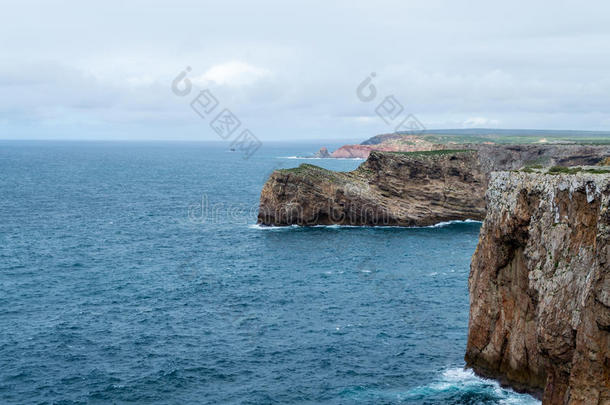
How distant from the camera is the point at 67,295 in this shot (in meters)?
69.3

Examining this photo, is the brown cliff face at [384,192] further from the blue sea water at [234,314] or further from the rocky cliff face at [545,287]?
the rocky cliff face at [545,287]

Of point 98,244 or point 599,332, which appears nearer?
point 599,332

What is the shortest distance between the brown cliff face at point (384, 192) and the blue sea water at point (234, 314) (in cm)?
452

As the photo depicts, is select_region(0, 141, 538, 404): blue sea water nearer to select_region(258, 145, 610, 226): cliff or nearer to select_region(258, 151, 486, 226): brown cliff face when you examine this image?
→ select_region(258, 151, 486, 226): brown cliff face

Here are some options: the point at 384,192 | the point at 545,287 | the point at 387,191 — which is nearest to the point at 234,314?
the point at 545,287

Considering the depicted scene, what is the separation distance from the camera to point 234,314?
211ft

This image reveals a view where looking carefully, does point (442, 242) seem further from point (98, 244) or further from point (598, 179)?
point (598, 179)

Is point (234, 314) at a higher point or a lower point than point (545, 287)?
lower

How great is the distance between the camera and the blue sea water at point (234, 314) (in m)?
47.4

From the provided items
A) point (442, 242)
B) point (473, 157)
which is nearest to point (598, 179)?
point (442, 242)

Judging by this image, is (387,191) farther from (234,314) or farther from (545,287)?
(545,287)

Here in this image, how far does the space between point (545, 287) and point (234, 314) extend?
1396 inches

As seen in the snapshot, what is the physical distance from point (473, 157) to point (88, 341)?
91.1 m

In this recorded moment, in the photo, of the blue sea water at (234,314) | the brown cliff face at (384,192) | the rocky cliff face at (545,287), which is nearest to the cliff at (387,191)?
the brown cliff face at (384,192)
